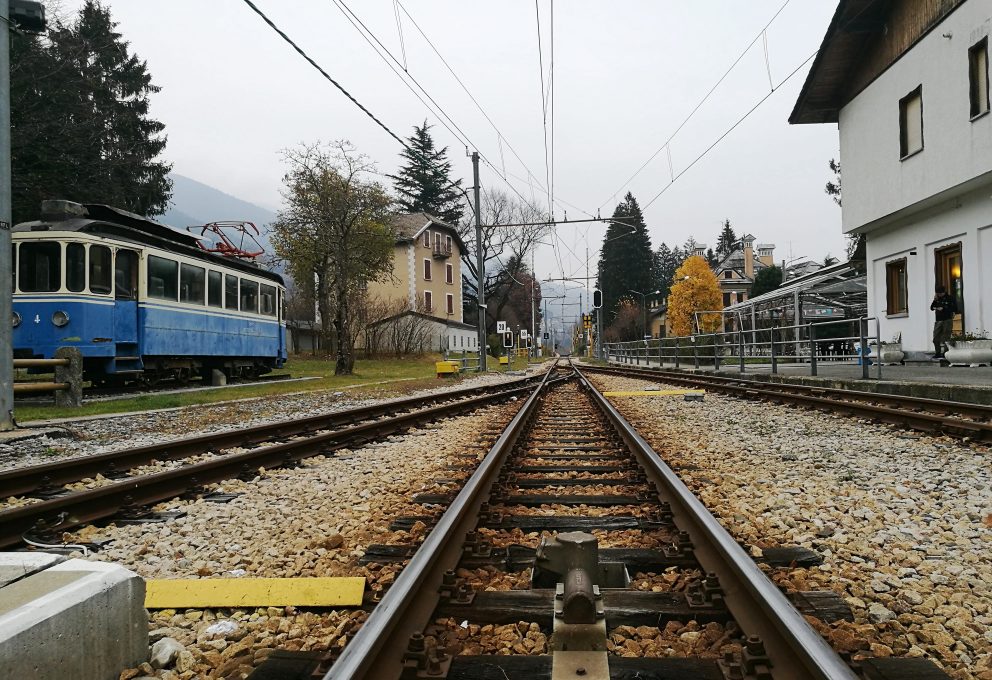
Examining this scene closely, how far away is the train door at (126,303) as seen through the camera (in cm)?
1294

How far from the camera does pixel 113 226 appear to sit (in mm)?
13055

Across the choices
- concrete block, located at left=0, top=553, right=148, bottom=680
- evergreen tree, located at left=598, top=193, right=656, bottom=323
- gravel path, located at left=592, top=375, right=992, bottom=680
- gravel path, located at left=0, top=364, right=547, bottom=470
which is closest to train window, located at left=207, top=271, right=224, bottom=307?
gravel path, located at left=0, top=364, right=547, bottom=470

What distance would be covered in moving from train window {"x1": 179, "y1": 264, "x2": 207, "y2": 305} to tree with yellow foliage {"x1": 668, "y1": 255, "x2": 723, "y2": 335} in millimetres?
44118

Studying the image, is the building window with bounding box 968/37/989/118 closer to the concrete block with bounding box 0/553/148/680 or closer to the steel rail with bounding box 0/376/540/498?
the steel rail with bounding box 0/376/540/498

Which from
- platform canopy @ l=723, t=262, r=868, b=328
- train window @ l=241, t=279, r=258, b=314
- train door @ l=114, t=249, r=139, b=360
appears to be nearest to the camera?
train door @ l=114, t=249, r=139, b=360

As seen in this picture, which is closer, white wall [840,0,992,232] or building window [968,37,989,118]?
building window [968,37,989,118]

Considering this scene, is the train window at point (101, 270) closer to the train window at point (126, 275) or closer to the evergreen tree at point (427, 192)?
the train window at point (126, 275)

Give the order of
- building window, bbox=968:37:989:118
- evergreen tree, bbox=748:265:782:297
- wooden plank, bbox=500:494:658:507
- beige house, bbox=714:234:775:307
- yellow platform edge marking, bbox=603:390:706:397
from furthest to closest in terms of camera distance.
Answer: beige house, bbox=714:234:775:307 < evergreen tree, bbox=748:265:782:297 < building window, bbox=968:37:989:118 < yellow platform edge marking, bbox=603:390:706:397 < wooden plank, bbox=500:494:658:507

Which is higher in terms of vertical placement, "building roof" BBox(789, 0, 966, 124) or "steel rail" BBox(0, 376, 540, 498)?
"building roof" BBox(789, 0, 966, 124)

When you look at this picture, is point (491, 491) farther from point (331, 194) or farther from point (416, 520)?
point (331, 194)

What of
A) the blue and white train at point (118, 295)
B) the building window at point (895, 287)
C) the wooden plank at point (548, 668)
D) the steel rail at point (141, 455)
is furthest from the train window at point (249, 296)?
the wooden plank at point (548, 668)

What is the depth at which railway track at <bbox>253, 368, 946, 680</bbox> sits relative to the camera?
192 cm

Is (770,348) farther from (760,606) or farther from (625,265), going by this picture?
(625,265)

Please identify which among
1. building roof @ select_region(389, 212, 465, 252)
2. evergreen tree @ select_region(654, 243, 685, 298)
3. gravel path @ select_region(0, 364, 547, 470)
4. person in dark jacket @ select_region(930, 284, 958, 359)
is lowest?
gravel path @ select_region(0, 364, 547, 470)
